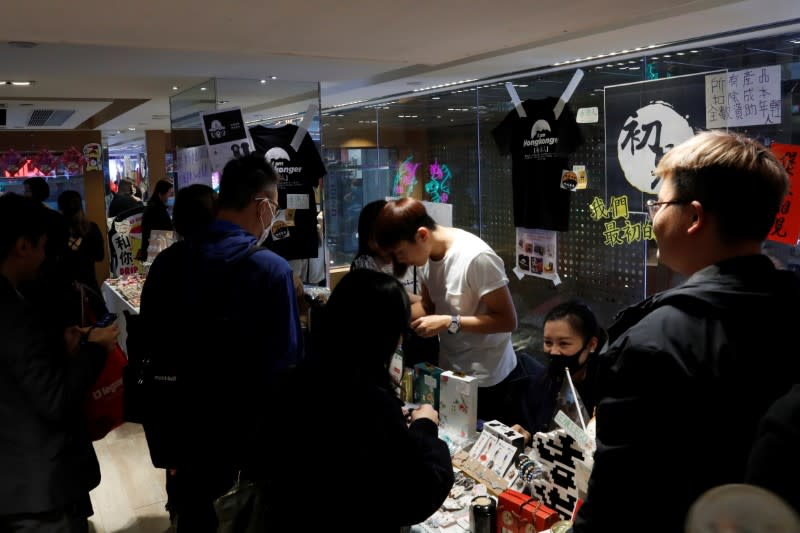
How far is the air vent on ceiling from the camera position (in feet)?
23.9

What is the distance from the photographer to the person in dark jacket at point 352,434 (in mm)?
1354

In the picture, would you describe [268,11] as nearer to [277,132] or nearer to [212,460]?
[212,460]

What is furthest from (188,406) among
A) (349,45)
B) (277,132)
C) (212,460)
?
(277,132)

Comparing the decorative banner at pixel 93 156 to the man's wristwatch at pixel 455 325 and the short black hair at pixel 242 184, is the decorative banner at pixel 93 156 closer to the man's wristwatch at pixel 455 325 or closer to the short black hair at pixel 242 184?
the short black hair at pixel 242 184

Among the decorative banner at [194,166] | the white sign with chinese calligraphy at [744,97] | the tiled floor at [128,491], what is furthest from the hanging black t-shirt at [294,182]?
the white sign with chinese calligraphy at [744,97]

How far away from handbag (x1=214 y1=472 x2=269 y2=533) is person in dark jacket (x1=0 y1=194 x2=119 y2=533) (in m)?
0.83

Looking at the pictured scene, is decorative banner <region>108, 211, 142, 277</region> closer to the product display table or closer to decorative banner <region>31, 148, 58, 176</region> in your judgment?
the product display table

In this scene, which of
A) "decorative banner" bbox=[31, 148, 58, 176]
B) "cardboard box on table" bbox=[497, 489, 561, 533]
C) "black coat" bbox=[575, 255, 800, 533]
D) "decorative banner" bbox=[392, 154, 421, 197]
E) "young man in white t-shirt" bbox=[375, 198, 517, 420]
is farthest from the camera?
"decorative banner" bbox=[31, 148, 58, 176]

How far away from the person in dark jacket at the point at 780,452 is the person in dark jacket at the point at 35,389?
1928mm

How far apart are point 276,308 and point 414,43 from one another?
1.65 meters

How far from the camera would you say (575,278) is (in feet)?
15.9

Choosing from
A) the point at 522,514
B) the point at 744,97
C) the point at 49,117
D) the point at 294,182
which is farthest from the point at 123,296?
the point at 744,97

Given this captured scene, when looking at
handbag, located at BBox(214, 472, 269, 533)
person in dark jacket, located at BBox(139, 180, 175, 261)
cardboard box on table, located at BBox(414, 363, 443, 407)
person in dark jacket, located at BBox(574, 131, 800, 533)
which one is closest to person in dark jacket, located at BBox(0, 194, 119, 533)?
handbag, located at BBox(214, 472, 269, 533)

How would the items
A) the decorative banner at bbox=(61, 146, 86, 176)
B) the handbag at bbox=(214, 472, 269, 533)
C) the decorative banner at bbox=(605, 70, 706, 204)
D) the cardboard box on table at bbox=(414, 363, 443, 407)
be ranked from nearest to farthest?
the handbag at bbox=(214, 472, 269, 533) < the cardboard box on table at bbox=(414, 363, 443, 407) < the decorative banner at bbox=(605, 70, 706, 204) < the decorative banner at bbox=(61, 146, 86, 176)
